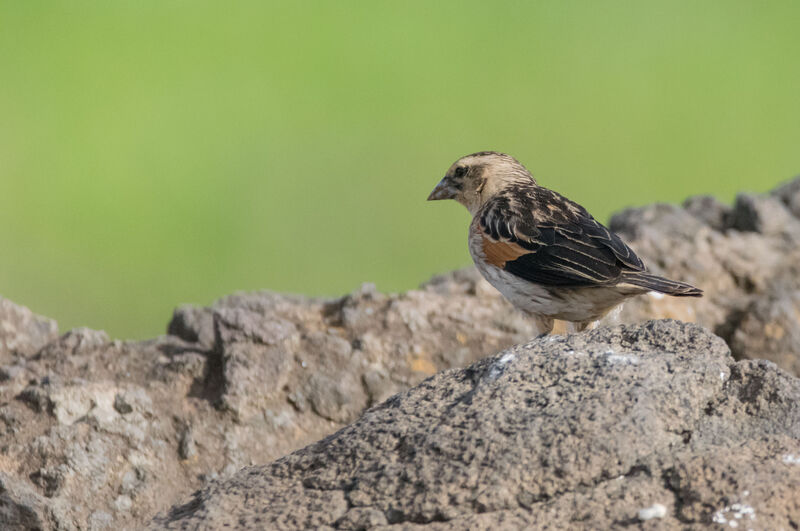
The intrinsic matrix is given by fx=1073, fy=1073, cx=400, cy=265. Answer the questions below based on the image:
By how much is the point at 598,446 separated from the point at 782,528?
55 centimetres

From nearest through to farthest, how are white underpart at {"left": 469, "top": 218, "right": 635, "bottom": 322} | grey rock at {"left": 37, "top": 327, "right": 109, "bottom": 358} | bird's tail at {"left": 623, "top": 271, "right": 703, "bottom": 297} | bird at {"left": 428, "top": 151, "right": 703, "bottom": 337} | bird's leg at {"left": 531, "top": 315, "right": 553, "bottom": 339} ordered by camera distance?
bird's tail at {"left": 623, "top": 271, "right": 703, "bottom": 297}
bird at {"left": 428, "top": 151, "right": 703, "bottom": 337}
white underpart at {"left": 469, "top": 218, "right": 635, "bottom": 322}
bird's leg at {"left": 531, "top": 315, "right": 553, "bottom": 339}
grey rock at {"left": 37, "top": 327, "right": 109, "bottom": 358}

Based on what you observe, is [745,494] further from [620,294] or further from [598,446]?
[620,294]

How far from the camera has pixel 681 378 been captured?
11.2ft

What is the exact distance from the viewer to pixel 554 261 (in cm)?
506

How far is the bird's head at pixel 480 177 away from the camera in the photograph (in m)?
6.16

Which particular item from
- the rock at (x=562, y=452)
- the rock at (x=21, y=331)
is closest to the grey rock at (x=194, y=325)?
the rock at (x=21, y=331)

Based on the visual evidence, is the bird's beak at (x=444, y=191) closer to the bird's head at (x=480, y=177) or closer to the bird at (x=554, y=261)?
the bird's head at (x=480, y=177)

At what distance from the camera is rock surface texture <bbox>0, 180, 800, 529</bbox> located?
316cm

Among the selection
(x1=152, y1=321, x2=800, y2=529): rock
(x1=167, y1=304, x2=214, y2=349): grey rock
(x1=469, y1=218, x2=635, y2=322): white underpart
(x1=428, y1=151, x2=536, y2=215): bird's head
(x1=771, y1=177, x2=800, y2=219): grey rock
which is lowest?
(x1=152, y1=321, x2=800, y2=529): rock

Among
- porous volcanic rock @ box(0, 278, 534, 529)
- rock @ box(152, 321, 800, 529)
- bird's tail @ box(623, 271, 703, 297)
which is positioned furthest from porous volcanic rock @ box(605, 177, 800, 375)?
rock @ box(152, 321, 800, 529)

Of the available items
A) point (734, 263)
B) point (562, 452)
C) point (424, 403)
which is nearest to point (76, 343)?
point (424, 403)

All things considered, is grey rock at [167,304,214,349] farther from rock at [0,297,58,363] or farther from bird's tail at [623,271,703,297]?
bird's tail at [623,271,703,297]

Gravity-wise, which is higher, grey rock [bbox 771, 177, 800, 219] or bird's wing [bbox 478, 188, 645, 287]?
grey rock [bbox 771, 177, 800, 219]

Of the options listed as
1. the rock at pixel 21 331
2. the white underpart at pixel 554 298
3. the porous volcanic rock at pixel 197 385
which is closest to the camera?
the porous volcanic rock at pixel 197 385
